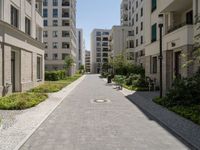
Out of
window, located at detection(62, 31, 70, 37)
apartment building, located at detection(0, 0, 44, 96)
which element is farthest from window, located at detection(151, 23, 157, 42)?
window, located at detection(62, 31, 70, 37)

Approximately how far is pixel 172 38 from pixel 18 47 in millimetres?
10820

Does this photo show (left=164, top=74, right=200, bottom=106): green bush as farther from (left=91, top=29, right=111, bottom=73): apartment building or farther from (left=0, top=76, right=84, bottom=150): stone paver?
(left=91, top=29, right=111, bottom=73): apartment building

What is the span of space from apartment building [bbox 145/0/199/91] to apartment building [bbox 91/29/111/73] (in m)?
115

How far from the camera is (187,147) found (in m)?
7.15

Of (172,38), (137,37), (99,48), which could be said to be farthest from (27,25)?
(99,48)

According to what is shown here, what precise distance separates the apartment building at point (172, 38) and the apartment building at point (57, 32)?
46.9 metres

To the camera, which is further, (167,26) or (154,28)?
(154,28)

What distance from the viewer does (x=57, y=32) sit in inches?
2901

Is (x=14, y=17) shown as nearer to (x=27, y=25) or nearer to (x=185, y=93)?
(x=27, y=25)

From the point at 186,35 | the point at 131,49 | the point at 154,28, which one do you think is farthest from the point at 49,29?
the point at 186,35

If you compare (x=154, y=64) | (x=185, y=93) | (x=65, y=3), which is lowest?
(x=185, y=93)

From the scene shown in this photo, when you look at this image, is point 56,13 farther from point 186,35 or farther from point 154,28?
point 186,35

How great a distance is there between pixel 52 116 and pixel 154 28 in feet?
56.4

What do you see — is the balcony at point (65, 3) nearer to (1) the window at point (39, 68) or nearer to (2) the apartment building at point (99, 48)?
(1) the window at point (39, 68)
